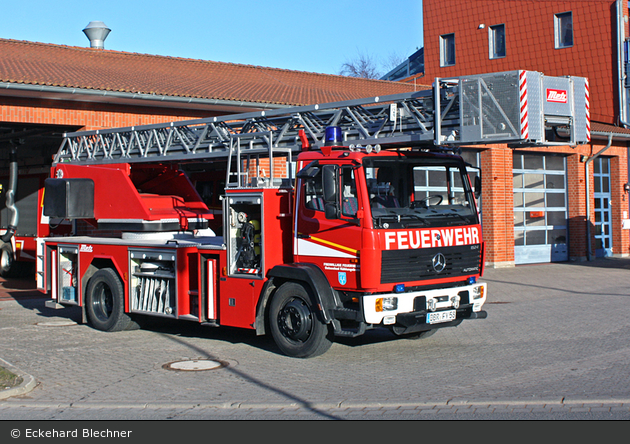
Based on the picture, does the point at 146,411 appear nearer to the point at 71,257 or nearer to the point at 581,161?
the point at 71,257

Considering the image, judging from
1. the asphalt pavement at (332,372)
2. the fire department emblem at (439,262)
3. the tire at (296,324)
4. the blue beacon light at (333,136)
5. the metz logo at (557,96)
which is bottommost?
the asphalt pavement at (332,372)

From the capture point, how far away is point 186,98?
17.8 meters

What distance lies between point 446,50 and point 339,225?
87.6ft

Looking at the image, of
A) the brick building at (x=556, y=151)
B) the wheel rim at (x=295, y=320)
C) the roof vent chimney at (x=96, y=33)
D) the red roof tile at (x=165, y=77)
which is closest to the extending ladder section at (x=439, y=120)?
the wheel rim at (x=295, y=320)

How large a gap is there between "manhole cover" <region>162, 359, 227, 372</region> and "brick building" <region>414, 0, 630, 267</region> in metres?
14.3

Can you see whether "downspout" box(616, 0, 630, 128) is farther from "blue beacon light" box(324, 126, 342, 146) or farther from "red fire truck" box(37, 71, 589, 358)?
"blue beacon light" box(324, 126, 342, 146)

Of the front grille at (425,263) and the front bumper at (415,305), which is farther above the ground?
the front grille at (425,263)

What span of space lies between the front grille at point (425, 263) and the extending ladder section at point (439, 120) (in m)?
1.33

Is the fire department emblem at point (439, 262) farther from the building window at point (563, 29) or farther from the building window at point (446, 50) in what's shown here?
the building window at point (446, 50)

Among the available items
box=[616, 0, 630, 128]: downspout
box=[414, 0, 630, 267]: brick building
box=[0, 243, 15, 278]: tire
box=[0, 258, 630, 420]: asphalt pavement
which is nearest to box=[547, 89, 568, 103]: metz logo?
box=[0, 258, 630, 420]: asphalt pavement

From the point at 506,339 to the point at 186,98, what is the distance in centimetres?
1086

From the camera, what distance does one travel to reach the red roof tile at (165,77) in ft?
56.8

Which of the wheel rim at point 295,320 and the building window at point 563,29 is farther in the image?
the building window at point 563,29
